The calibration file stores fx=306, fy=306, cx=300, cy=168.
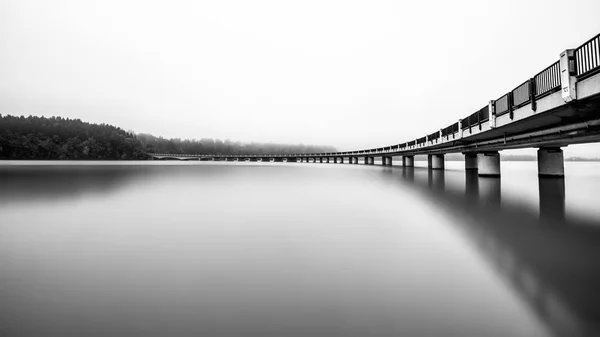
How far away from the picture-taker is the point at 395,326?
3461mm

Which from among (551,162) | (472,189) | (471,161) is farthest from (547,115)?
(471,161)

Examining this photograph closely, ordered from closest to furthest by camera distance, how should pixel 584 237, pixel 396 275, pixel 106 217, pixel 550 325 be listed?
pixel 550 325, pixel 396 275, pixel 584 237, pixel 106 217

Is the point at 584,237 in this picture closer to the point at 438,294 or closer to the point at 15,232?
the point at 438,294

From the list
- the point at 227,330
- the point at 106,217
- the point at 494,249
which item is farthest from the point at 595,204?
the point at 106,217

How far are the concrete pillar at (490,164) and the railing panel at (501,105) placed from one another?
42.3 ft

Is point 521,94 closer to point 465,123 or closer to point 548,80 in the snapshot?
point 548,80

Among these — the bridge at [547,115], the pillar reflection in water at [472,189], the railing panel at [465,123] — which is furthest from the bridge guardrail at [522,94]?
the railing panel at [465,123]

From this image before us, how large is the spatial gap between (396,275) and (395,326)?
175 cm

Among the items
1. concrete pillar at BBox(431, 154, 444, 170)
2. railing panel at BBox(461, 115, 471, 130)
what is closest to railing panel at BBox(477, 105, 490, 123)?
railing panel at BBox(461, 115, 471, 130)

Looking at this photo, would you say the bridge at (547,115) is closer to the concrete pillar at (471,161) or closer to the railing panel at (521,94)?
the railing panel at (521,94)

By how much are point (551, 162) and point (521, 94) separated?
1538 cm

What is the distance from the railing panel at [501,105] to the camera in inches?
742

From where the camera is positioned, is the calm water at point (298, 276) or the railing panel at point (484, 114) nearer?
the calm water at point (298, 276)

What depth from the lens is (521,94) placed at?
55.2 feet
